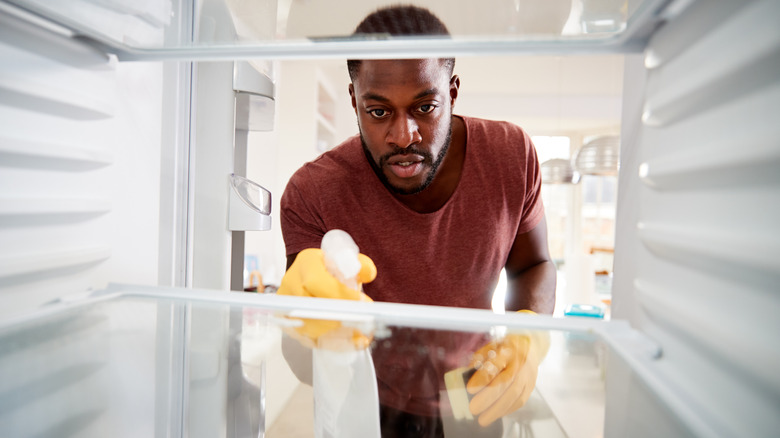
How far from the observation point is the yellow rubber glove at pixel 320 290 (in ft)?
2.03

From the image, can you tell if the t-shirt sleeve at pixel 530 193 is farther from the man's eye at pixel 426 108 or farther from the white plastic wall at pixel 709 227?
the white plastic wall at pixel 709 227

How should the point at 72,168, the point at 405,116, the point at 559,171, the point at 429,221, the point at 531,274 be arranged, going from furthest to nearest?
the point at 559,171 < the point at 531,274 < the point at 429,221 < the point at 405,116 < the point at 72,168

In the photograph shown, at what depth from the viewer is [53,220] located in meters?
0.61

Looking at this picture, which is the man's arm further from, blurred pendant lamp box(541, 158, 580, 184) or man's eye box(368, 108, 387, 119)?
blurred pendant lamp box(541, 158, 580, 184)

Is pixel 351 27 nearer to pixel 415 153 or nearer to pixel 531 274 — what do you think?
pixel 415 153

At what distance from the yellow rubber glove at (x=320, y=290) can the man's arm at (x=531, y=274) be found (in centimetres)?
80

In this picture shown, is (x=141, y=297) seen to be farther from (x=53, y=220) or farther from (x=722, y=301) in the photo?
(x=722, y=301)

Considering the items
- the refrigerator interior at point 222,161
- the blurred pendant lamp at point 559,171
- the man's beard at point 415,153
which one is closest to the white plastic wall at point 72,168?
the refrigerator interior at point 222,161

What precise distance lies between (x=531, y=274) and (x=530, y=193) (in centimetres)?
28

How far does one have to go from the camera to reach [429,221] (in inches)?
55.9

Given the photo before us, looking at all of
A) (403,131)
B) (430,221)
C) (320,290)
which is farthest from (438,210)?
(320,290)

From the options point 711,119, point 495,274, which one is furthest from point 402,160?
point 711,119

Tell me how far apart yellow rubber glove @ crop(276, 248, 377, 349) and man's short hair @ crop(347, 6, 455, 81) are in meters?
0.39

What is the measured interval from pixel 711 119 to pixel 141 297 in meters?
0.76
